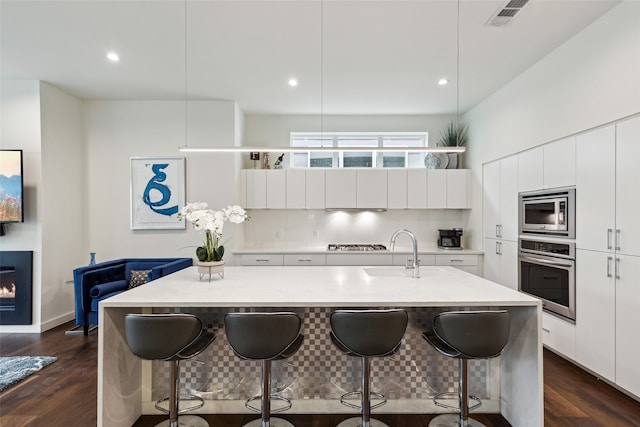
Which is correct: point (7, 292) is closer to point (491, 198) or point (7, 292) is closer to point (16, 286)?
point (16, 286)

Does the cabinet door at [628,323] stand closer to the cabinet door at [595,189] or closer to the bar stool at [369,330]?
the cabinet door at [595,189]

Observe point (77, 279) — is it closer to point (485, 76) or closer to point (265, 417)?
point (265, 417)

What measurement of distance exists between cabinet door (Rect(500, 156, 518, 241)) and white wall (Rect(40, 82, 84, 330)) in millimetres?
5546

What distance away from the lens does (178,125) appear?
4824mm

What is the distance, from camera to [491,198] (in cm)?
462

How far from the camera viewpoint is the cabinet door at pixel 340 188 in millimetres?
5160

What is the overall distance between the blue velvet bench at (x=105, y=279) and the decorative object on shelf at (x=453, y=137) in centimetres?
410

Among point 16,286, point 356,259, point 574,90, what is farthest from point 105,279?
point 574,90

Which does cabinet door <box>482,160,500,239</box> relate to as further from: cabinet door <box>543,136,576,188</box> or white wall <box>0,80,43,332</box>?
white wall <box>0,80,43,332</box>

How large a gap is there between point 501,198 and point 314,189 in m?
2.48

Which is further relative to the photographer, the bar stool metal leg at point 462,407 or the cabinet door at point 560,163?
the cabinet door at point 560,163

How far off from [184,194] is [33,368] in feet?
8.07

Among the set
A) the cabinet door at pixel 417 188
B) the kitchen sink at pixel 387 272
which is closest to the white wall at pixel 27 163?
the kitchen sink at pixel 387 272

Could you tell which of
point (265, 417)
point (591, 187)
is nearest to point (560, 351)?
point (591, 187)
